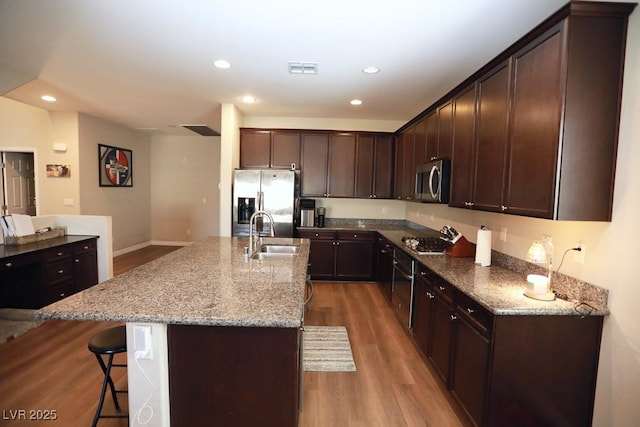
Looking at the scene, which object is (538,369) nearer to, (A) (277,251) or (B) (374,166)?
(A) (277,251)

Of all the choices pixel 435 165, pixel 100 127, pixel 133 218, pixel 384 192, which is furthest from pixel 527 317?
pixel 133 218

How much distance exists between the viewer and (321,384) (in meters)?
2.32

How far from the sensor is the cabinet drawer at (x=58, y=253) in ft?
10.7

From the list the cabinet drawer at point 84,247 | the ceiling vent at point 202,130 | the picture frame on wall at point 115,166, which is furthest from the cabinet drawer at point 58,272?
the ceiling vent at point 202,130

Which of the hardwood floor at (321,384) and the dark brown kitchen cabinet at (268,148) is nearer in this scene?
the hardwood floor at (321,384)

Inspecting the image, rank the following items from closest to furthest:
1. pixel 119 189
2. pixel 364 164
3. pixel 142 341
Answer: pixel 142 341 → pixel 364 164 → pixel 119 189

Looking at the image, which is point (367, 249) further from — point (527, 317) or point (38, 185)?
point (38, 185)

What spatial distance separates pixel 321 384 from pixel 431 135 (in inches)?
105

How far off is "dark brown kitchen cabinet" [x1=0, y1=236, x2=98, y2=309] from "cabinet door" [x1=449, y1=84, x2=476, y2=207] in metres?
4.15

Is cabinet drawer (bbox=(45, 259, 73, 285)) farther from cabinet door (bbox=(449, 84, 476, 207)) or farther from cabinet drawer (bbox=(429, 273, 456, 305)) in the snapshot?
cabinet door (bbox=(449, 84, 476, 207))

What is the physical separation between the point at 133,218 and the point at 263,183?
410 centimetres

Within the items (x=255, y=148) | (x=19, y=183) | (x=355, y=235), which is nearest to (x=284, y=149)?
(x=255, y=148)

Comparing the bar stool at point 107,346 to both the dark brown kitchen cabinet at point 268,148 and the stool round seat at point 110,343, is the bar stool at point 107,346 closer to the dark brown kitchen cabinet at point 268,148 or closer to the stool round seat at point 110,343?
the stool round seat at point 110,343

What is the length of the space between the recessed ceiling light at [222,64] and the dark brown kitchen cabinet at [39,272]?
2.62 meters
